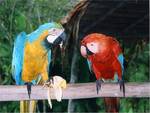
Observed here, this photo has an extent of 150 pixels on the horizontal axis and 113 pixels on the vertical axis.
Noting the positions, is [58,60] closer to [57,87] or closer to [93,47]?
[93,47]

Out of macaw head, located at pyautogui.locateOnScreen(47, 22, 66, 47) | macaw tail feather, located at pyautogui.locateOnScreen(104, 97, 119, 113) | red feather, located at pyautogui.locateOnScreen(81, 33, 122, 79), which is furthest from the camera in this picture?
macaw tail feather, located at pyautogui.locateOnScreen(104, 97, 119, 113)

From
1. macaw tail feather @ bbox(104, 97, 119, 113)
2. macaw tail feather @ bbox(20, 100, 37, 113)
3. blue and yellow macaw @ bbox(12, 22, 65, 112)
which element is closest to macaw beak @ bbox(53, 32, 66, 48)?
blue and yellow macaw @ bbox(12, 22, 65, 112)

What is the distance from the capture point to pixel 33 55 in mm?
2834

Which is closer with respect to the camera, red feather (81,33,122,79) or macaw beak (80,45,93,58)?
macaw beak (80,45,93,58)

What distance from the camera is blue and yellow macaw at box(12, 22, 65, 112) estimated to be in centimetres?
275

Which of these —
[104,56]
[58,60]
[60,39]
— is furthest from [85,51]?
[58,60]

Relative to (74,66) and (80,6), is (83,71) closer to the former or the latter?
(74,66)

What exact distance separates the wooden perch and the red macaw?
295 mm

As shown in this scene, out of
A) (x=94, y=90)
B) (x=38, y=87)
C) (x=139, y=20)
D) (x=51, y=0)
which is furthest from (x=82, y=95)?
(x=51, y=0)

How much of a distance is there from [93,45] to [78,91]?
0.47 metres

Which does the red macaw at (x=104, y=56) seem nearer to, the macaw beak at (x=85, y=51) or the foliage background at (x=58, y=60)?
the macaw beak at (x=85, y=51)

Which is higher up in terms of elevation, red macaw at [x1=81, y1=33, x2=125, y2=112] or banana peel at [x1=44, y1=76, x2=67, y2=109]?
red macaw at [x1=81, y1=33, x2=125, y2=112]

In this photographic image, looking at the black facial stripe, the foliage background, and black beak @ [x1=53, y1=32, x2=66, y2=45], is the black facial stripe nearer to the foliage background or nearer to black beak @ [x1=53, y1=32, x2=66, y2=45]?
black beak @ [x1=53, y1=32, x2=66, y2=45]

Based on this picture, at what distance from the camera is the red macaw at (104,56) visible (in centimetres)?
290
